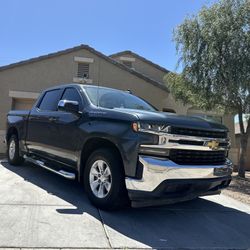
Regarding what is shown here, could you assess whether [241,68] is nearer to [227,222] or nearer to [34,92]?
[227,222]

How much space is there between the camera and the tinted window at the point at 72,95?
610 cm

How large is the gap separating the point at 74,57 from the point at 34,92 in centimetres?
259

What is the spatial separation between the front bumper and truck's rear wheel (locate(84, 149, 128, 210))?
249 millimetres

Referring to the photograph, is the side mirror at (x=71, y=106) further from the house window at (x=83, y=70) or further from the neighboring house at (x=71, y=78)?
the house window at (x=83, y=70)

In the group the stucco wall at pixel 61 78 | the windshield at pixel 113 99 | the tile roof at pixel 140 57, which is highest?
the tile roof at pixel 140 57

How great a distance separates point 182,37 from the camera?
12.6 meters

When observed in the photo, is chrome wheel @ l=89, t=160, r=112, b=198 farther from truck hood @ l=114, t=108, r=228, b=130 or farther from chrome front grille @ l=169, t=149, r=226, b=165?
chrome front grille @ l=169, t=149, r=226, b=165

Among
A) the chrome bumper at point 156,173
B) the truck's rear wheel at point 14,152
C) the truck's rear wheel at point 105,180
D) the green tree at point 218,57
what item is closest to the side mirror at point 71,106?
the truck's rear wheel at point 105,180

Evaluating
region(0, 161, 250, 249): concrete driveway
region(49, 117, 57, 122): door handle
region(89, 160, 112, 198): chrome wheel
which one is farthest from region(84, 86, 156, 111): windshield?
region(0, 161, 250, 249): concrete driveway

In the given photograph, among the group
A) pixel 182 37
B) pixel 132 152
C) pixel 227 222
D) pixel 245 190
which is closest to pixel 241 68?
pixel 182 37

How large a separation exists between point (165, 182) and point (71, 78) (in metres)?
12.6

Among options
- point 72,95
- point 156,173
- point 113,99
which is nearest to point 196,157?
point 156,173

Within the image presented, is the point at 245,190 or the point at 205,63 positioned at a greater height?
the point at 205,63

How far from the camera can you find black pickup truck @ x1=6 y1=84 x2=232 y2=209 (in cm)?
461
